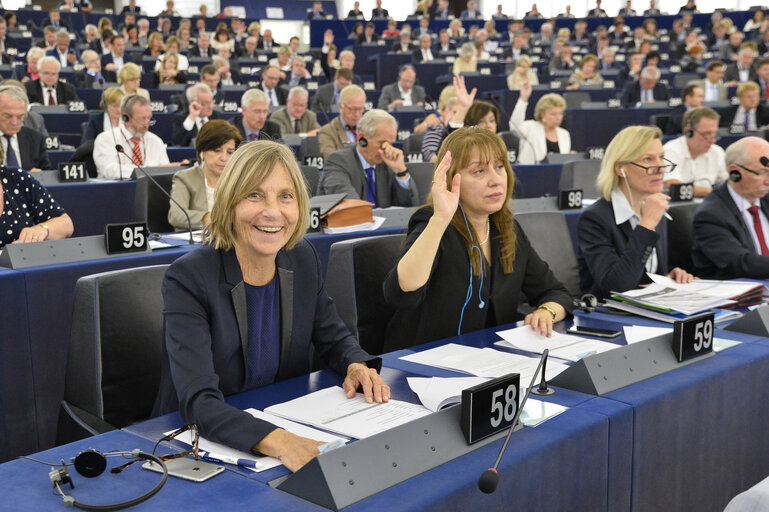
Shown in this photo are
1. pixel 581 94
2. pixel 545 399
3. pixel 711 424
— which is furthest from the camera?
pixel 581 94

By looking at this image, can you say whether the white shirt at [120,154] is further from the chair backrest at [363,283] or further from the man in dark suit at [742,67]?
the man in dark suit at [742,67]

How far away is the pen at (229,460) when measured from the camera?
113 cm

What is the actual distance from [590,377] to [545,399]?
0.10 meters

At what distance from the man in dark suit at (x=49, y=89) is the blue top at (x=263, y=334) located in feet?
22.4

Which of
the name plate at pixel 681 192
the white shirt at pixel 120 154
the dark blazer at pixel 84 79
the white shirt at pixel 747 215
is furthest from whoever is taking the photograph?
the dark blazer at pixel 84 79

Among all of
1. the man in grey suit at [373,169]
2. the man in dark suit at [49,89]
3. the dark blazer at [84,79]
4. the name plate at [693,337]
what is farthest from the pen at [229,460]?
the dark blazer at [84,79]

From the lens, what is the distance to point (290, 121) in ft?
23.9

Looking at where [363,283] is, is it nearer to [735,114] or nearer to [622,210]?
[622,210]

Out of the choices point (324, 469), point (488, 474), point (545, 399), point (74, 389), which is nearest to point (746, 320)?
point (545, 399)

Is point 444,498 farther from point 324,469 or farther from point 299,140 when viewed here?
point 299,140

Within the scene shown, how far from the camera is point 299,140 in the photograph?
645 cm

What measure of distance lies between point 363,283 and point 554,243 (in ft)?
2.72

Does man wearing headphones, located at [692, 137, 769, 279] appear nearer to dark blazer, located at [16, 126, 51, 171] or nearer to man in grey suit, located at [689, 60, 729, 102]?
dark blazer, located at [16, 126, 51, 171]

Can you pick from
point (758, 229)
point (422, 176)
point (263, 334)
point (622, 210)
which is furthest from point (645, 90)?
point (263, 334)
